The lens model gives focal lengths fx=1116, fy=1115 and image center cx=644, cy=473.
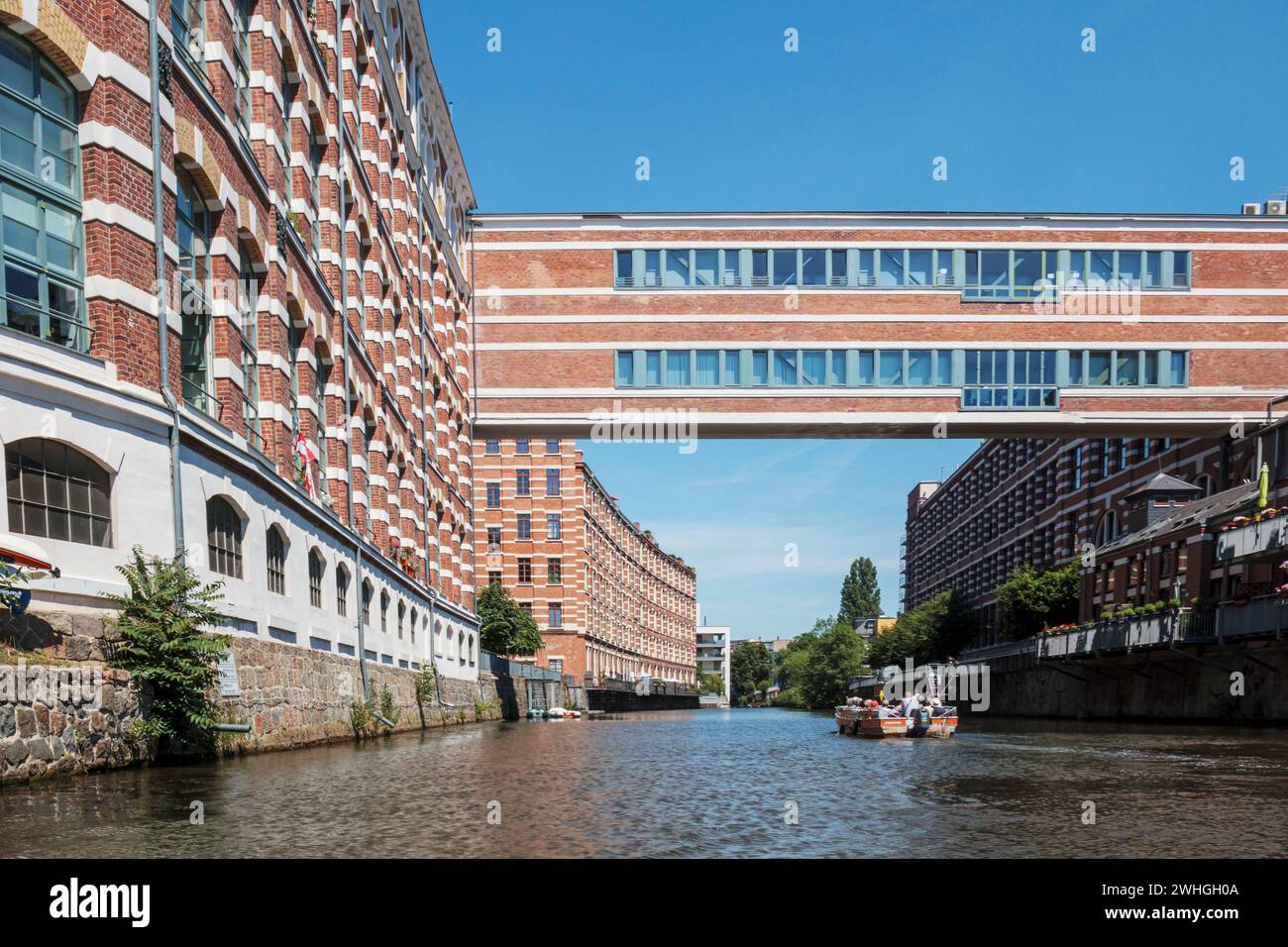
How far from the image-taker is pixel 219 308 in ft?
70.2

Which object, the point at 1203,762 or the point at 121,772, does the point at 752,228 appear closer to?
the point at 1203,762

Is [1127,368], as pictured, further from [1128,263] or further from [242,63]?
[242,63]

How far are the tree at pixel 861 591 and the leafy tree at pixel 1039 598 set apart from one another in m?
106

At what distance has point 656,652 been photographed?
5822 inches

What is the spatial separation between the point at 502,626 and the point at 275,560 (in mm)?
51099

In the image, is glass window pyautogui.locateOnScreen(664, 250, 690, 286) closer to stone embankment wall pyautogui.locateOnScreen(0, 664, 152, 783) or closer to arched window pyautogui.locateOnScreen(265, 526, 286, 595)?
arched window pyautogui.locateOnScreen(265, 526, 286, 595)

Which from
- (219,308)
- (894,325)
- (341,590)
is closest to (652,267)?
(894,325)

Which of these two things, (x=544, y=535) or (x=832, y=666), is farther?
(x=832, y=666)

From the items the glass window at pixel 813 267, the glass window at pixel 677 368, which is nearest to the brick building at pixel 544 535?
the glass window at pixel 677 368

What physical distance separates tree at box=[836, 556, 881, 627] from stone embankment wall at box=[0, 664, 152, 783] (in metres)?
162

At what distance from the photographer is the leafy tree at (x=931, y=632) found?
8456cm

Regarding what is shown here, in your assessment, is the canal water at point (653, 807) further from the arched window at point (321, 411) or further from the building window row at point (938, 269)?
the building window row at point (938, 269)

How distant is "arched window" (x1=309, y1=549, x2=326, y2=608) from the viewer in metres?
27.2
